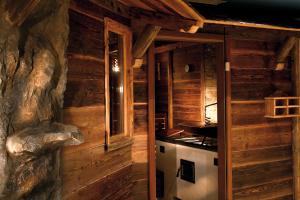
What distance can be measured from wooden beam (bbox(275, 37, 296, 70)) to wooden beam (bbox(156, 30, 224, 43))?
3.51 ft

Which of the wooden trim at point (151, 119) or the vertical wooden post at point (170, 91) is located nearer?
the wooden trim at point (151, 119)

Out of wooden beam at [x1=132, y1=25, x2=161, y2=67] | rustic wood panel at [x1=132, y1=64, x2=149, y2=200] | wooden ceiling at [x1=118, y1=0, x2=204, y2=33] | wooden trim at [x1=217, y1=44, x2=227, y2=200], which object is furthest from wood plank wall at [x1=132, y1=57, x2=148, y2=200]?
wooden trim at [x1=217, y1=44, x2=227, y2=200]

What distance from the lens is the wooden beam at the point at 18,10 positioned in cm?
198

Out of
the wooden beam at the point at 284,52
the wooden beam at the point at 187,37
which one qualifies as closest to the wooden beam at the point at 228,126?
the wooden beam at the point at 187,37

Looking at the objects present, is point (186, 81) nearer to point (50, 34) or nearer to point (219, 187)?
point (219, 187)

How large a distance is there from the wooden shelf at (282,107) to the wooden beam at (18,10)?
406 centimetres

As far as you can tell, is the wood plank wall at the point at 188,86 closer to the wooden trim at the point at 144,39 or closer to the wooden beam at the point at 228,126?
the wooden beam at the point at 228,126

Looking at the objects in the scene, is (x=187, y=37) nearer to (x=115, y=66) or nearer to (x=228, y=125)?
(x=115, y=66)

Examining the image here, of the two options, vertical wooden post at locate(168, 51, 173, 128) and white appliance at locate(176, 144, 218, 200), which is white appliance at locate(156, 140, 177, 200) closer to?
white appliance at locate(176, 144, 218, 200)

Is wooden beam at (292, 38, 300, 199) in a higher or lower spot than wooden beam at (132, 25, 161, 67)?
lower

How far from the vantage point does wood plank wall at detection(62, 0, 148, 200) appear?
2895 mm

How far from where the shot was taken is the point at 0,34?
1.94 metres

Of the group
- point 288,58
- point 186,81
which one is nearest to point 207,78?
point 186,81

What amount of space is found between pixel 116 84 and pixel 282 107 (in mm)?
2696
